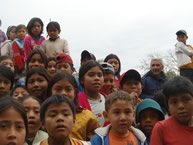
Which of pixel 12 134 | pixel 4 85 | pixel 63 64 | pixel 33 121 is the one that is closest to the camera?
pixel 12 134

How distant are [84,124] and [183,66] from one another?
4.85 m

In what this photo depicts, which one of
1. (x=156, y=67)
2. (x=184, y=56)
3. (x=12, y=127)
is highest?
(x=184, y=56)

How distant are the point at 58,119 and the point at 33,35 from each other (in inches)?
168

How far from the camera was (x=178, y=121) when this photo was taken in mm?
2676

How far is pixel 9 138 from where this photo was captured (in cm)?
222

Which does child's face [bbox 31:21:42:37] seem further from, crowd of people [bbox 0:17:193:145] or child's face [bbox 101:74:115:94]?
child's face [bbox 101:74:115:94]

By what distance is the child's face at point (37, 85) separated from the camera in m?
3.78

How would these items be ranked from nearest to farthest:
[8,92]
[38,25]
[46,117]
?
[46,117] < [8,92] < [38,25]

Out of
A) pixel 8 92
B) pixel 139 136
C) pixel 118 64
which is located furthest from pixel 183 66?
pixel 8 92

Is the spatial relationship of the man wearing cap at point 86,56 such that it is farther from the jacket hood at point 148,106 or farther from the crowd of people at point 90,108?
the jacket hood at point 148,106

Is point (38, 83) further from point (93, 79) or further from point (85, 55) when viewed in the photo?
point (85, 55)

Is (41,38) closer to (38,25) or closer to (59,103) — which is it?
(38,25)

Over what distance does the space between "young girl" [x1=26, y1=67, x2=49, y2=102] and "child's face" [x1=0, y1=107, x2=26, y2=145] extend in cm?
135

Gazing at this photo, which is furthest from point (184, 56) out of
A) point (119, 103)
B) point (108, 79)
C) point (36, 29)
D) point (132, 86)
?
point (119, 103)
